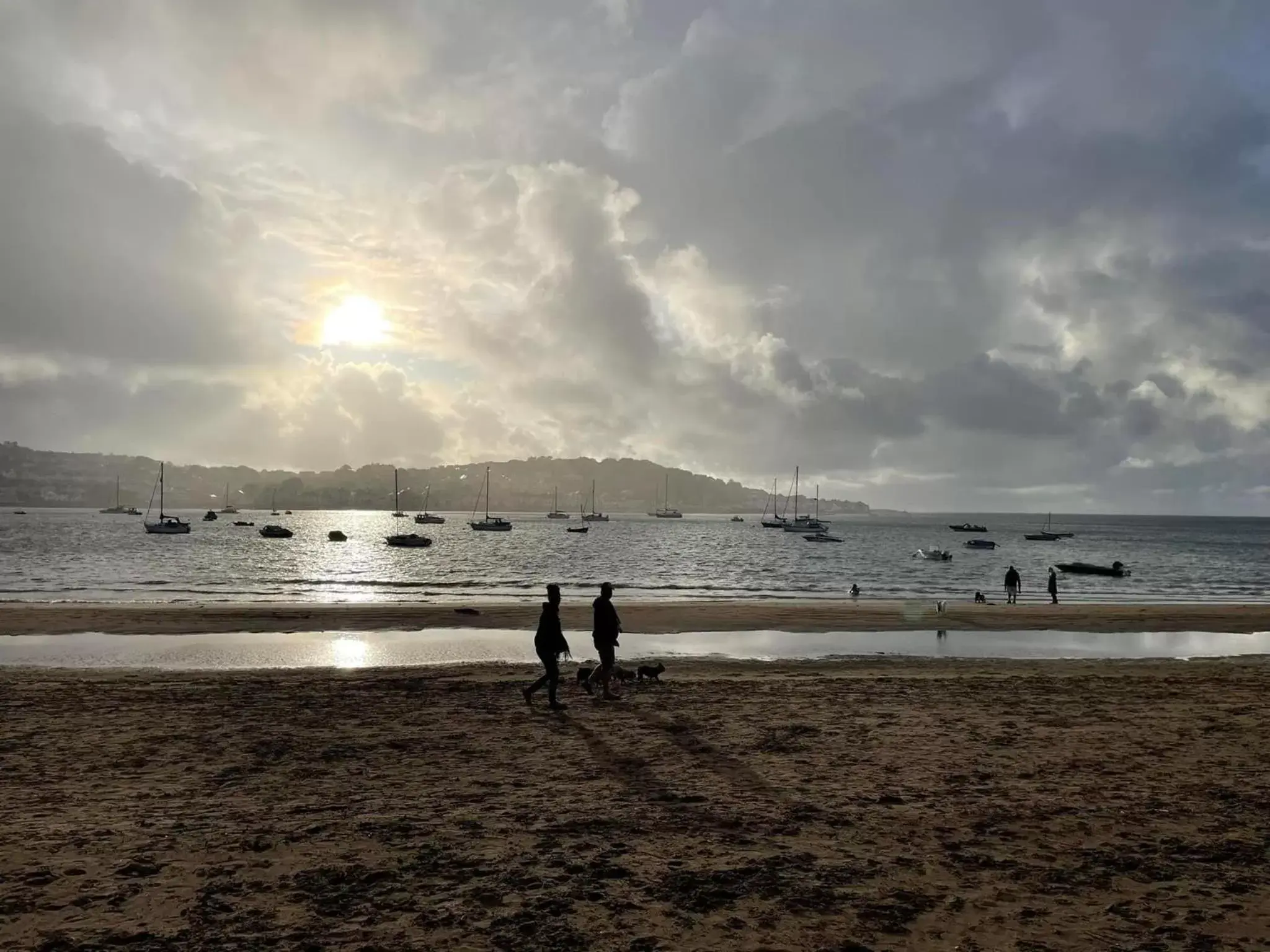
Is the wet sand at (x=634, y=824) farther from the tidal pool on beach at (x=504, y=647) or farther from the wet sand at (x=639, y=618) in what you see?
the wet sand at (x=639, y=618)

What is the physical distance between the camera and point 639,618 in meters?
34.6

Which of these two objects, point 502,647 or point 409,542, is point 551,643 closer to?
point 502,647

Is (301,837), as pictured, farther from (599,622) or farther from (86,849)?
(599,622)

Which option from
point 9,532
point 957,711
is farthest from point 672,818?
point 9,532

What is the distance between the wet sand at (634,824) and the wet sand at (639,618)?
15856 mm

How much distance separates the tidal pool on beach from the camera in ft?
77.1

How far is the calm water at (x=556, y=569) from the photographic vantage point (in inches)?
2039

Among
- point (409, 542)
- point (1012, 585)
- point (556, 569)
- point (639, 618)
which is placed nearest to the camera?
point (639, 618)

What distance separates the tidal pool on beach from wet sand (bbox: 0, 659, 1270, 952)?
300 inches

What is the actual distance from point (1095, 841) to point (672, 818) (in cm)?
430

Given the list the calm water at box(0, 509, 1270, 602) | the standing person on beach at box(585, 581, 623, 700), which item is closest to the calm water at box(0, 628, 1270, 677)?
the standing person on beach at box(585, 581, 623, 700)

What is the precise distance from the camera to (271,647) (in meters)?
26.4

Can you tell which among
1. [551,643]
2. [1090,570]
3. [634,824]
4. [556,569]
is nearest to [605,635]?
[551,643]

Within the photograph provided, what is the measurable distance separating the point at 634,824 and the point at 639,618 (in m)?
25.9
